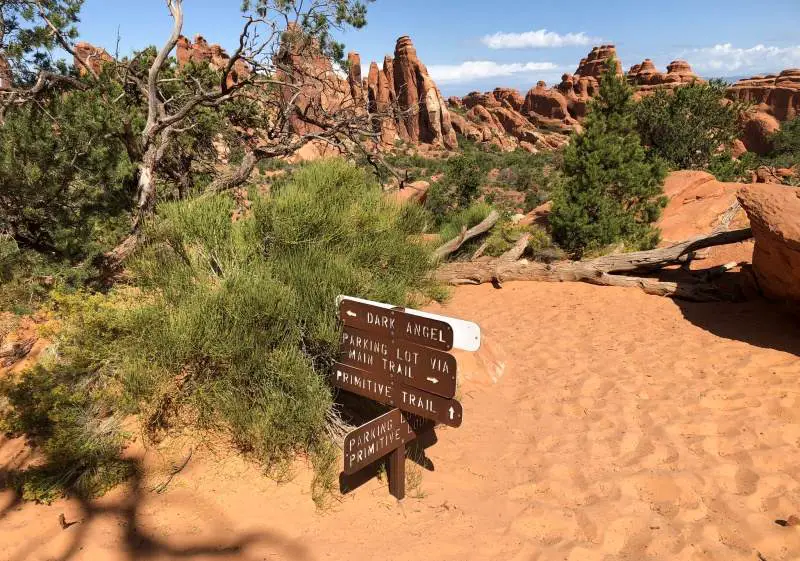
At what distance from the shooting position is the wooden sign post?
10.2 ft

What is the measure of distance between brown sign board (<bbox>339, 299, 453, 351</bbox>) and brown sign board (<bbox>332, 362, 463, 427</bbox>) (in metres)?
0.35

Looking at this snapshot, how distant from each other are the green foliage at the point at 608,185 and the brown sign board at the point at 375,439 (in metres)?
10.4

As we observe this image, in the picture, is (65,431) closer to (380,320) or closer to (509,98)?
(380,320)

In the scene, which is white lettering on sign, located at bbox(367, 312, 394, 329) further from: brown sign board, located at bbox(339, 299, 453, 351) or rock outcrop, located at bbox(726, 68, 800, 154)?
rock outcrop, located at bbox(726, 68, 800, 154)

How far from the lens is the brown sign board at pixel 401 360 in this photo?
10.3 feet

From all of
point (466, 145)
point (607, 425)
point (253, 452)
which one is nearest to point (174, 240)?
point (253, 452)

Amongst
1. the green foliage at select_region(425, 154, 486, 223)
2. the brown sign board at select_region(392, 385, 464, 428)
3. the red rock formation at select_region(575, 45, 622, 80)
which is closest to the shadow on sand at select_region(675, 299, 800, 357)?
the brown sign board at select_region(392, 385, 464, 428)

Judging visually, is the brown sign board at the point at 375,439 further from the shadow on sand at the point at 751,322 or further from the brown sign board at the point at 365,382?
the shadow on sand at the point at 751,322

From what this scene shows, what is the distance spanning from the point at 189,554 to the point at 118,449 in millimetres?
1102

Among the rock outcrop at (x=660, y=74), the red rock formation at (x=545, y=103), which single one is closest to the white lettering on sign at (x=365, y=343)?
the rock outcrop at (x=660, y=74)

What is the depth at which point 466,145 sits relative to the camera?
198 feet

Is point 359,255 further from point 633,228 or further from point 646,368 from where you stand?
point 633,228

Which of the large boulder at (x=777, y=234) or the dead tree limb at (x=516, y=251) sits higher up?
the large boulder at (x=777, y=234)

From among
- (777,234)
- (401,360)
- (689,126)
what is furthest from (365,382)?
(689,126)
